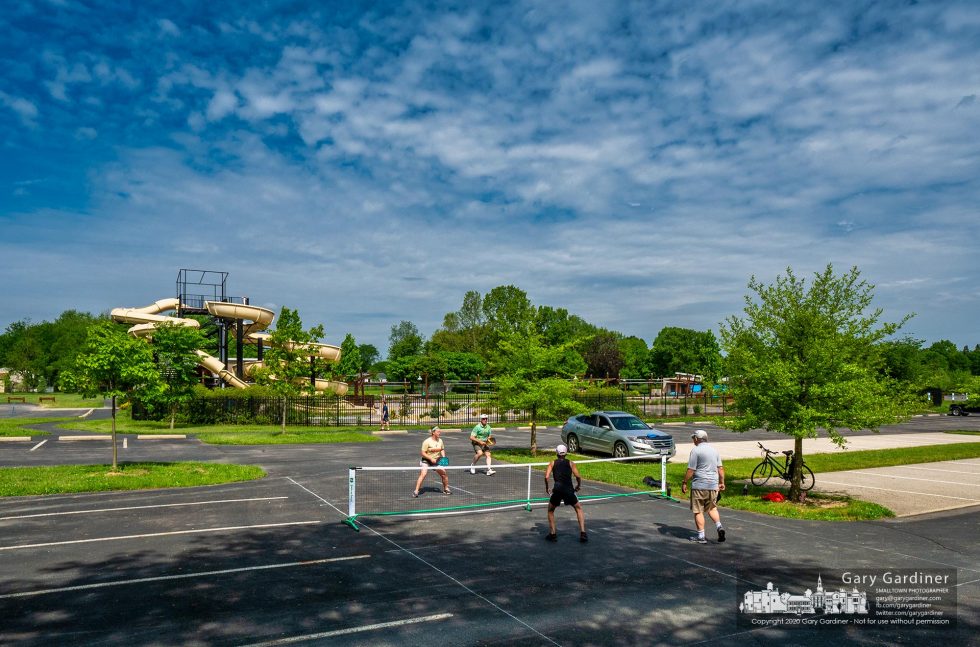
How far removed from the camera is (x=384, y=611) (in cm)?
752

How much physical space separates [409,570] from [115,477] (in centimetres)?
1187

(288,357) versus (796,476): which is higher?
(288,357)

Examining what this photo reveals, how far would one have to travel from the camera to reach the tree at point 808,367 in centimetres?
1402

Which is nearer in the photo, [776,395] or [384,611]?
[384,611]

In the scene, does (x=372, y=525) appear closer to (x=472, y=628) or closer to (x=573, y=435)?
(x=472, y=628)

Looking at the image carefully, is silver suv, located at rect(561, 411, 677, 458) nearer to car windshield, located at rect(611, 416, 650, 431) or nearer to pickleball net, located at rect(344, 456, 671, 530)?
car windshield, located at rect(611, 416, 650, 431)

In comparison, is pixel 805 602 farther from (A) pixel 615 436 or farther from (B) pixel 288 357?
(B) pixel 288 357

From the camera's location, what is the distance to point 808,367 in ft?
46.9

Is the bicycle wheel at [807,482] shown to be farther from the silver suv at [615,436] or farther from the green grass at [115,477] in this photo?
the green grass at [115,477]

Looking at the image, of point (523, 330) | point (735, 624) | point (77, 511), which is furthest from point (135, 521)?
point (523, 330)

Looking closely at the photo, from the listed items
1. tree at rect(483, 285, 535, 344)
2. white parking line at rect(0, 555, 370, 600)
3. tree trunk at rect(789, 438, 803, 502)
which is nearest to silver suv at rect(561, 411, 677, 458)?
tree trunk at rect(789, 438, 803, 502)

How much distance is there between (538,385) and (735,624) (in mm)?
16295

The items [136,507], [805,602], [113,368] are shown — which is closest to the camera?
[805,602]

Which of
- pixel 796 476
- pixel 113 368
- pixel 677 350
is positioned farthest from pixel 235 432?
pixel 677 350
